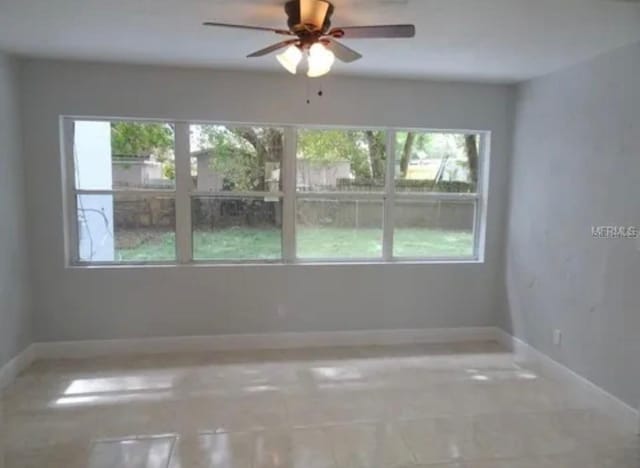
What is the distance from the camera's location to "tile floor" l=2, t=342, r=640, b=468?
8.03 ft

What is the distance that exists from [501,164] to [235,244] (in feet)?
8.47

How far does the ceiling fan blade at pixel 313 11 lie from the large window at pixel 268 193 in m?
1.79

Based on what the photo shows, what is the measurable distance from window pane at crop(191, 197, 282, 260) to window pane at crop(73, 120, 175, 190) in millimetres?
390

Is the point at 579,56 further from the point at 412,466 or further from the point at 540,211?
the point at 412,466

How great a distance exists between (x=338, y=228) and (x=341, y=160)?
0.63 metres

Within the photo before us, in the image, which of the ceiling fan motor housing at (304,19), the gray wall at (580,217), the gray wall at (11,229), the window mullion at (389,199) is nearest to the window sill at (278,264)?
the window mullion at (389,199)

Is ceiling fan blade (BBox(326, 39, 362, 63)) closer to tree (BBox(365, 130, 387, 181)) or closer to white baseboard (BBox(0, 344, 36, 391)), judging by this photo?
tree (BBox(365, 130, 387, 181))

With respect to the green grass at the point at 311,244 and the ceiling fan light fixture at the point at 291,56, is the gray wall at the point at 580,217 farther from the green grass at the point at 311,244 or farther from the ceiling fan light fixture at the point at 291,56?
the ceiling fan light fixture at the point at 291,56

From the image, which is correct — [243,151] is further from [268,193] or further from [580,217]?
[580,217]

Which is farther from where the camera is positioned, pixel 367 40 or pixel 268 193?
pixel 268 193

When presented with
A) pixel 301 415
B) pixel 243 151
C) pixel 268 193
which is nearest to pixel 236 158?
pixel 243 151

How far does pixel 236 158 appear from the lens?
396 centimetres

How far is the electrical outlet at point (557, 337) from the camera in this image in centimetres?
349

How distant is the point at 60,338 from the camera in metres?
3.79
